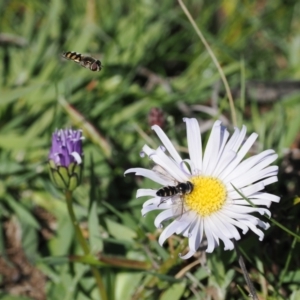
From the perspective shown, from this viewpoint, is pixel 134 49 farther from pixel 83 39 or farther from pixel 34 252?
pixel 34 252

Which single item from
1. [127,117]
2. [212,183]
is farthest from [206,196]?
[127,117]

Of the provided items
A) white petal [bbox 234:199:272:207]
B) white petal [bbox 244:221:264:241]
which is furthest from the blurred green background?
white petal [bbox 244:221:264:241]

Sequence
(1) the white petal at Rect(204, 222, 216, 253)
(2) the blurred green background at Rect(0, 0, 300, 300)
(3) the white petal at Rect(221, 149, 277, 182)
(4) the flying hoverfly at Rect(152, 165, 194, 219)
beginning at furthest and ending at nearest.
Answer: (2) the blurred green background at Rect(0, 0, 300, 300) → (3) the white petal at Rect(221, 149, 277, 182) → (4) the flying hoverfly at Rect(152, 165, 194, 219) → (1) the white petal at Rect(204, 222, 216, 253)

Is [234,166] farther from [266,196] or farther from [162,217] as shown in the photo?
[162,217]

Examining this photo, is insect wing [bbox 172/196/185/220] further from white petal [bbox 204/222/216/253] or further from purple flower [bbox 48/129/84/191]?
purple flower [bbox 48/129/84/191]

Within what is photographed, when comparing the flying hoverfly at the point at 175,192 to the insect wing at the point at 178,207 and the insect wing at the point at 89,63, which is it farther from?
the insect wing at the point at 89,63

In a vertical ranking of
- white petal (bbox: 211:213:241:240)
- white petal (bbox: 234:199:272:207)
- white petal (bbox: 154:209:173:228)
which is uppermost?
white petal (bbox: 154:209:173:228)

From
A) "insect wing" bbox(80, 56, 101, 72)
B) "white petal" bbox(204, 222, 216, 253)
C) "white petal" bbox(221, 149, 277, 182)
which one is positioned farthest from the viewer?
"insect wing" bbox(80, 56, 101, 72)
